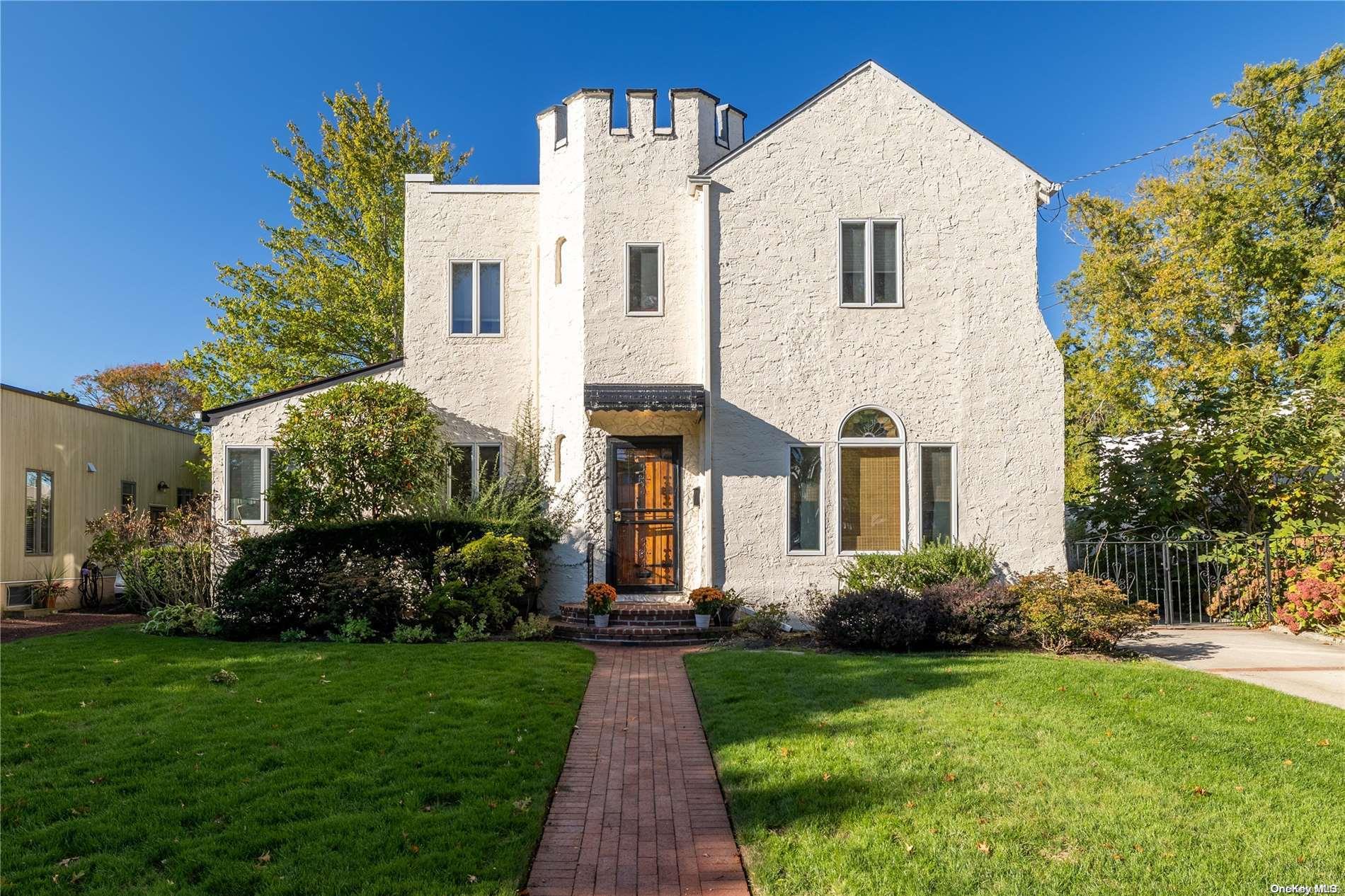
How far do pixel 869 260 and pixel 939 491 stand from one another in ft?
13.2

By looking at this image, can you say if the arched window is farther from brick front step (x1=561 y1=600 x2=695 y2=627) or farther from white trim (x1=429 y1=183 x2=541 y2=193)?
white trim (x1=429 y1=183 x2=541 y2=193)

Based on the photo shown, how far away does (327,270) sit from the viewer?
79.0 feet

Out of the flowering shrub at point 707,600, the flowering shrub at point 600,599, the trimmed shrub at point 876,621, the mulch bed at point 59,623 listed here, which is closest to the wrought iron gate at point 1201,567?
the trimmed shrub at point 876,621

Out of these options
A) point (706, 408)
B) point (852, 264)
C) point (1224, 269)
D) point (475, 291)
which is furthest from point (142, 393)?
point (1224, 269)

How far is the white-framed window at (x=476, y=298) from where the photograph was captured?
15.3m

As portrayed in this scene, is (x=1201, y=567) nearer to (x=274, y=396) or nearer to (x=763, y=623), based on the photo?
(x=763, y=623)

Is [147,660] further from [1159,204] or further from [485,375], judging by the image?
[1159,204]

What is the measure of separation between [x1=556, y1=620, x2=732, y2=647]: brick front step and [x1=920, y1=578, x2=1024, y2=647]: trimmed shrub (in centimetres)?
307

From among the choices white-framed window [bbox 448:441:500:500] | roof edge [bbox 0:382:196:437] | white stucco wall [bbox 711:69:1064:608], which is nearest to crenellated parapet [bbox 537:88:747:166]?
white stucco wall [bbox 711:69:1064:608]

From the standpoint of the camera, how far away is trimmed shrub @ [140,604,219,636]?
467 inches

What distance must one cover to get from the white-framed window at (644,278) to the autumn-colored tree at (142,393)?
3242 centimetres

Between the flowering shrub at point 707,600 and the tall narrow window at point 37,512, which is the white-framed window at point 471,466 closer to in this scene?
the flowering shrub at point 707,600

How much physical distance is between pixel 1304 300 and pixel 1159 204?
4.41 m

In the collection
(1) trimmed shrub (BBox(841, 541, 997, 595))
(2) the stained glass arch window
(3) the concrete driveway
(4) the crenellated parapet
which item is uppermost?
(4) the crenellated parapet
